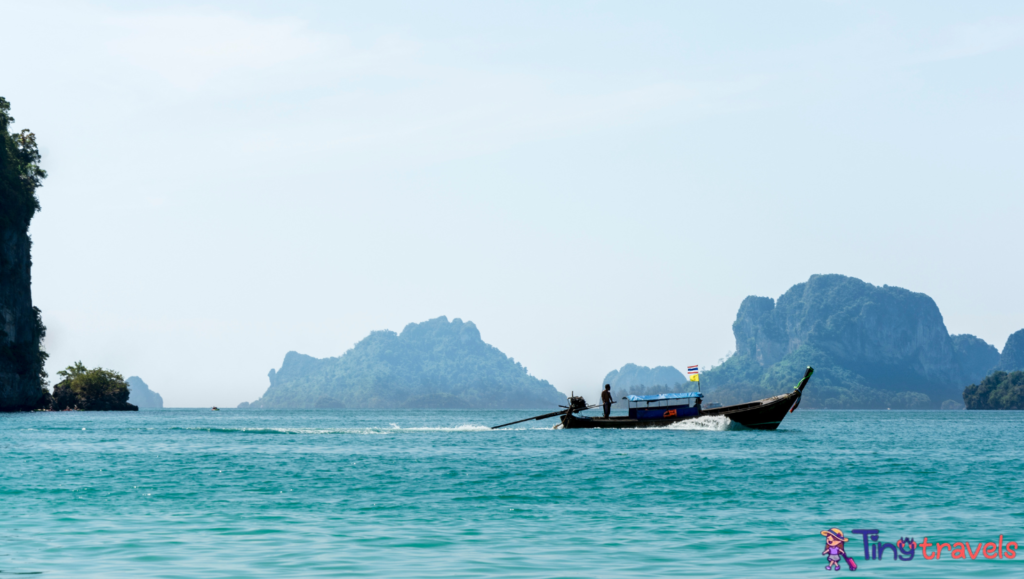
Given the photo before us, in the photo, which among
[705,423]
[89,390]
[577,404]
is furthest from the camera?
[89,390]

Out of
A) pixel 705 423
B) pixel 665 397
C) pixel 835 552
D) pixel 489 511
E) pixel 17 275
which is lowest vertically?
pixel 489 511

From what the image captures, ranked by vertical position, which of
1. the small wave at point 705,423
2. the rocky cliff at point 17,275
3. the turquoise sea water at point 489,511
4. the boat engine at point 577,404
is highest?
the rocky cliff at point 17,275

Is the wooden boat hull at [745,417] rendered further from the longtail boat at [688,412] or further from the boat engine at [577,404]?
the boat engine at [577,404]

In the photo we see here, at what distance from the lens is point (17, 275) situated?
5556 inches

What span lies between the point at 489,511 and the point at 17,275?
13515 centimetres

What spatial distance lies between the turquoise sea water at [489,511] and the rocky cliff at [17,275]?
310ft

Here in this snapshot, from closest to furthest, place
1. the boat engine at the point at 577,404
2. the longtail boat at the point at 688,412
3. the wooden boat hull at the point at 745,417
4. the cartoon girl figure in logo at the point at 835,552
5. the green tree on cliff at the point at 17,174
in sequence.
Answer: the cartoon girl figure in logo at the point at 835,552, the wooden boat hull at the point at 745,417, the longtail boat at the point at 688,412, the boat engine at the point at 577,404, the green tree on cliff at the point at 17,174

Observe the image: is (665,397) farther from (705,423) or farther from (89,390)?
(89,390)

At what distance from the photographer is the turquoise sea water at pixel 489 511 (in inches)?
756

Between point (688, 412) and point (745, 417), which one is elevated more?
point (688, 412)

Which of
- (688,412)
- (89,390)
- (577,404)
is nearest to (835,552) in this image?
(688,412)

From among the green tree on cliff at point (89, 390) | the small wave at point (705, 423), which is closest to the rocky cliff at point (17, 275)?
the green tree on cliff at point (89, 390)

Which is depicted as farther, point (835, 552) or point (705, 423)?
point (705, 423)

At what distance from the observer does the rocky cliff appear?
13488 cm
